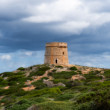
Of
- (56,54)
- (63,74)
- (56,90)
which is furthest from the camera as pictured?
(56,54)

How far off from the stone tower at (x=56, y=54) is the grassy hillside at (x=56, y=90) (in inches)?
131

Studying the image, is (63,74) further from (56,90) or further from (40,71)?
(56,90)

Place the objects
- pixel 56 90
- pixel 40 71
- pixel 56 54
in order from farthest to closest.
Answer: pixel 56 54 → pixel 40 71 → pixel 56 90

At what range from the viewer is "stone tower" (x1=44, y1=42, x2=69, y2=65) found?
48438mm

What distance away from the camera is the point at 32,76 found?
41688 mm

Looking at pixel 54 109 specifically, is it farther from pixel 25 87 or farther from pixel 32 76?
pixel 32 76

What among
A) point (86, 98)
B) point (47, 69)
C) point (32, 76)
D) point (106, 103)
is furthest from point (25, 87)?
point (106, 103)

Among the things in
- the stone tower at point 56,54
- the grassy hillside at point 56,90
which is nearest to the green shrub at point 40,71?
the grassy hillside at point 56,90

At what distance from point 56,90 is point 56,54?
24.6 metres

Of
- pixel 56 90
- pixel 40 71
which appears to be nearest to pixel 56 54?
pixel 40 71

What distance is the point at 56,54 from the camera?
159 ft

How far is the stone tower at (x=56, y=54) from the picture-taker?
48438 mm

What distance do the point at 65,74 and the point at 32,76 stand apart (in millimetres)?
7182

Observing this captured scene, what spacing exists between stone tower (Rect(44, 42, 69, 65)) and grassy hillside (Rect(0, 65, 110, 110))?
10.9 feet
